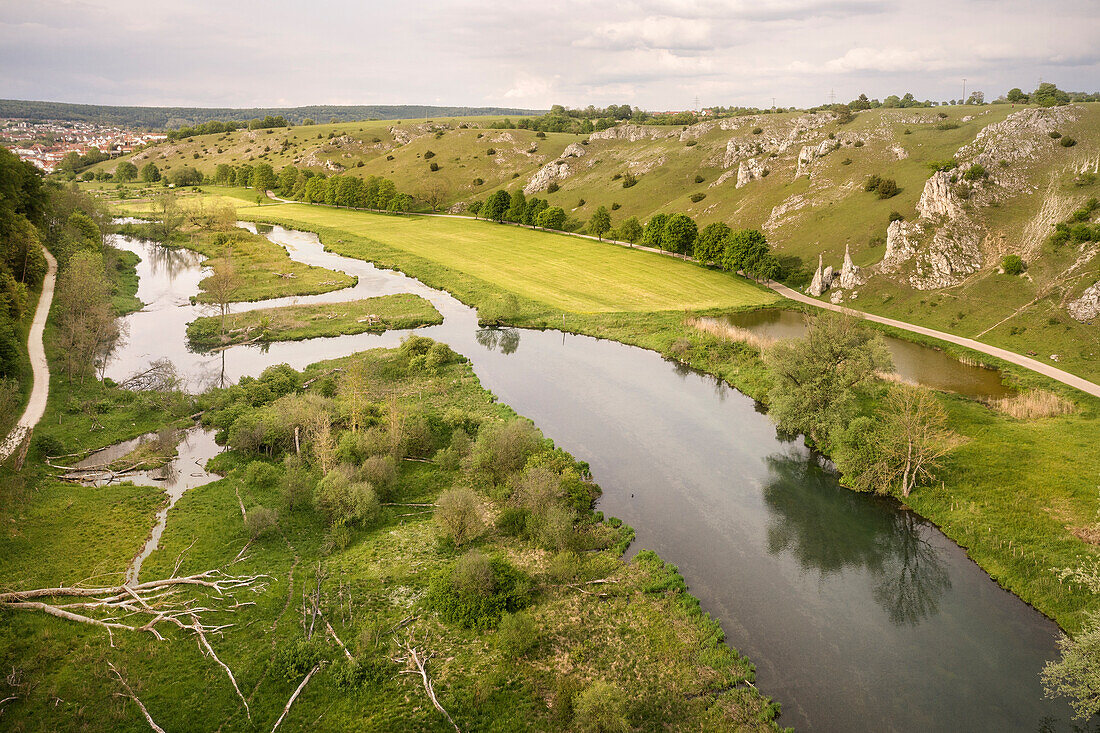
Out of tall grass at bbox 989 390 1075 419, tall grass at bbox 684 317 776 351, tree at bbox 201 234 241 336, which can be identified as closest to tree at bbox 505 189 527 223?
tree at bbox 201 234 241 336

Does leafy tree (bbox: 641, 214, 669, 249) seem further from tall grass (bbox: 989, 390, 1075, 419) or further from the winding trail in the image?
the winding trail

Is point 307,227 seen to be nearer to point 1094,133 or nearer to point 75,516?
point 75,516

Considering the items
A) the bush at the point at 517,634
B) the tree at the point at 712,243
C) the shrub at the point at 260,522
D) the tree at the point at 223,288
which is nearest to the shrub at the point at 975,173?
the tree at the point at 712,243

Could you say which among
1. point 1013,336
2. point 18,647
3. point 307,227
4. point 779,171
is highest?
point 779,171

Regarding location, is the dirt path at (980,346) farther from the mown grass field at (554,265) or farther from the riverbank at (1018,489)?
the mown grass field at (554,265)

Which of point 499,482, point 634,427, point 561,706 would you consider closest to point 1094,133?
point 634,427

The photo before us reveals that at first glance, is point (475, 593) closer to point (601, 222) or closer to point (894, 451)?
point (894, 451)

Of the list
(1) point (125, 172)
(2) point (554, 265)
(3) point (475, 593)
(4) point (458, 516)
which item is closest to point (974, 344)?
(2) point (554, 265)
